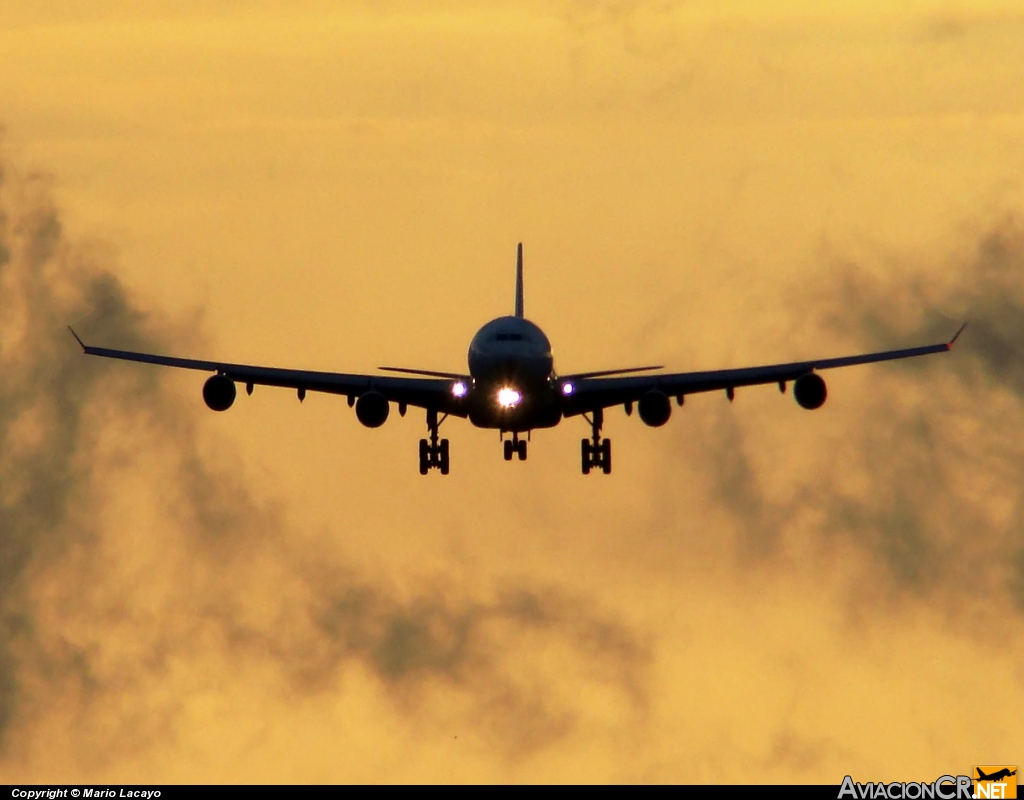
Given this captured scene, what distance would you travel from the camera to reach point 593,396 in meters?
107

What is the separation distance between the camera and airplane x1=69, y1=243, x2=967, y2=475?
332ft

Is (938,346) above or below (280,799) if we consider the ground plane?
above

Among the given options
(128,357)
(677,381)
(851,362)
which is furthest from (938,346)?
(128,357)

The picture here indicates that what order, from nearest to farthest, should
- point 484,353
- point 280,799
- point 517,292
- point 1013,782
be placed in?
point 280,799 < point 1013,782 < point 484,353 < point 517,292

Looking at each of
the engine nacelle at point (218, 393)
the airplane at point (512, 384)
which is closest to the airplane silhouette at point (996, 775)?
the airplane at point (512, 384)

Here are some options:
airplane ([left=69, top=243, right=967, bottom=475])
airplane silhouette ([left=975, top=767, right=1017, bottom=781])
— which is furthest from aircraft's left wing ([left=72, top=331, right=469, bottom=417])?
airplane silhouette ([left=975, top=767, right=1017, bottom=781])

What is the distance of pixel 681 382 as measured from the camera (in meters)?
107

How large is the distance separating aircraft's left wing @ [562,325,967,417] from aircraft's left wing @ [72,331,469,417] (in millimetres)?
5347

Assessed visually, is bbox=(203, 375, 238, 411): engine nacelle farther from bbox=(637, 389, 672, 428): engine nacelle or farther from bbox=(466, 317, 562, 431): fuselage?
bbox=(637, 389, 672, 428): engine nacelle

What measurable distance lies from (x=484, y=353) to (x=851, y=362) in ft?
51.6

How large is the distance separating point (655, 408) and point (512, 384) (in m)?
7.49

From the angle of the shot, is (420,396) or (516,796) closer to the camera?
(516,796)

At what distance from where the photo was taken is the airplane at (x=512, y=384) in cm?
10119

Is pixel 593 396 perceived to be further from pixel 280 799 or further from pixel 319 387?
pixel 280 799
